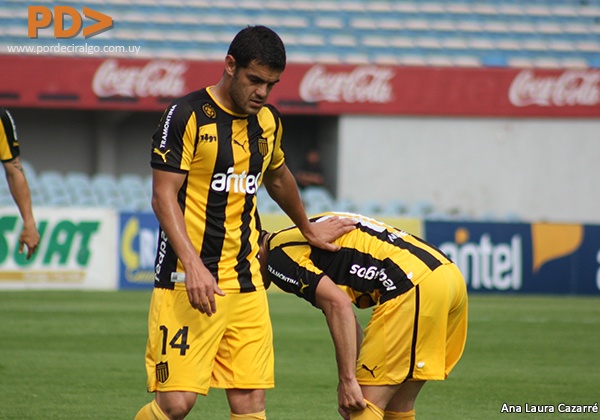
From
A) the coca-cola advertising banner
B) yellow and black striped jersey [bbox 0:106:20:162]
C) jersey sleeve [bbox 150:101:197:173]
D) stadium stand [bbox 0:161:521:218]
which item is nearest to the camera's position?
jersey sleeve [bbox 150:101:197:173]

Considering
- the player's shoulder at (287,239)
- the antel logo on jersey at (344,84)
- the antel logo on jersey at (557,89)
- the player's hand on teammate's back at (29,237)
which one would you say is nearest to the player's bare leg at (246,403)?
the player's shoulder at (287,239)

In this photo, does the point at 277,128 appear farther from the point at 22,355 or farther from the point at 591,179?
the point at 591,179

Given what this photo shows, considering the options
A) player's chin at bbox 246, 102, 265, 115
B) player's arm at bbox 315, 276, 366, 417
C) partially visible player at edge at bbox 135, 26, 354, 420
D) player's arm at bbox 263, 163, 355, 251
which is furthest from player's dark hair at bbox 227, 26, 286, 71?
player's arm at bbox 315, 276, 366, 417

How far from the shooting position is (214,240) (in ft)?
10.5

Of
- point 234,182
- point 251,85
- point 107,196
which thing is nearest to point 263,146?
point 234,182

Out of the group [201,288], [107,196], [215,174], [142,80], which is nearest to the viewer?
[201,288]

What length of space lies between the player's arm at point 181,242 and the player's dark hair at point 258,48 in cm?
55

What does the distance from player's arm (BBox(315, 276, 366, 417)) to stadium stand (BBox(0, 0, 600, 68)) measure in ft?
45.5

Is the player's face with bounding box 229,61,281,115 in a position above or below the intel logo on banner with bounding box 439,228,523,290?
above

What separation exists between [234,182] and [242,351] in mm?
744

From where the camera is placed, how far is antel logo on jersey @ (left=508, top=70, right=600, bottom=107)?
17.0 metres

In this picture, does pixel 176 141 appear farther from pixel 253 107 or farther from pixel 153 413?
pixel 153 413

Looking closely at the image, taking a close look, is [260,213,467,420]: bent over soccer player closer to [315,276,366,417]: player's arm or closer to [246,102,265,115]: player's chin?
[315,276,366,417]: player's arm

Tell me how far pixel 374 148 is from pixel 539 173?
4113 mm
